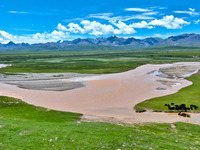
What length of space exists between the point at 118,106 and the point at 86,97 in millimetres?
14030

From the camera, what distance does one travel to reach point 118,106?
164 feet

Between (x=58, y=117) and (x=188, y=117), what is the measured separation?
2865 cm

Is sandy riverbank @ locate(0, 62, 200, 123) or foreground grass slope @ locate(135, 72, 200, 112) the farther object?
foreground grass slope @ locate(135, 72, 200, 112)

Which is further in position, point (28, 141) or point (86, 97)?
point (86, 97)

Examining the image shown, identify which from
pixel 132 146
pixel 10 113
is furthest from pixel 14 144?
pixel 10 113

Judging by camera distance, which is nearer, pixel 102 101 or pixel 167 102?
pixel 167 102

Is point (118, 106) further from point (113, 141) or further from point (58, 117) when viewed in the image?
point (113, 141)

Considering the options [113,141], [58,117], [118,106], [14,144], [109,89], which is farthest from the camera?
[109,89]

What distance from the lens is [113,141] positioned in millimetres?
20828

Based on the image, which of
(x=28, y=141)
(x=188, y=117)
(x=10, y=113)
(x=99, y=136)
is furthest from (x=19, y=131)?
(x=188, y=117)

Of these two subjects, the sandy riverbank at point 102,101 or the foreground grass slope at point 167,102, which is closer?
the sandy riverbank at point 102,101

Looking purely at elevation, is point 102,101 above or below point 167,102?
above

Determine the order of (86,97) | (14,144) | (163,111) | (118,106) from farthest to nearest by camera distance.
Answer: (86,97), (118,106), (163,111), (14,144)

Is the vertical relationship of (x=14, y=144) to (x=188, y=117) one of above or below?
above
